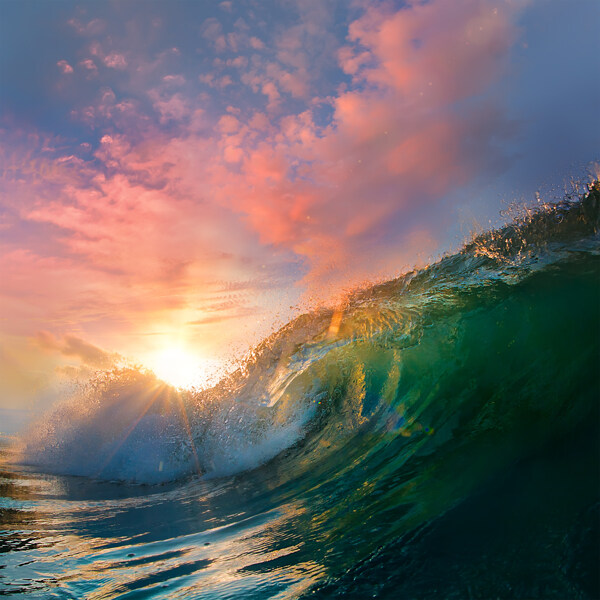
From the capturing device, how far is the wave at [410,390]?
385cm

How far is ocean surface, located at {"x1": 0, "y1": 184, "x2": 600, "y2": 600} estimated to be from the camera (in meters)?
2.17

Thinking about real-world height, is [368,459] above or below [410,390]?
below

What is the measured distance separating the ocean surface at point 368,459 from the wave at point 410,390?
0.08ft

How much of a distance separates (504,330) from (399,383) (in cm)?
171

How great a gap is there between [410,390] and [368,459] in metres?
1.50

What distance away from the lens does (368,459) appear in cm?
436

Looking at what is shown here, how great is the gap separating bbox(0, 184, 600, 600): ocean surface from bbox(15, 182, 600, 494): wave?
1.0 inches

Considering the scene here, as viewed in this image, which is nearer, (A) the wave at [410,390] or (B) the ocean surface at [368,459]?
(B) the ocean surface at [368,459]

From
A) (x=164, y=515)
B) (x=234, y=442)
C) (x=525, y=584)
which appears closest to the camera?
(x=525, y=584)

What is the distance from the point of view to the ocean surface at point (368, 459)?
2.17m

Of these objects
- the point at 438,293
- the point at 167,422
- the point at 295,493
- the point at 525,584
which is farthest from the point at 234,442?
the point at 525,584

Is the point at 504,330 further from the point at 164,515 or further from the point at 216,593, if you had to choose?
the point at 164,515

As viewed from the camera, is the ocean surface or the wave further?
the wave

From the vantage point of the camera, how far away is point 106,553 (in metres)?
2.88
